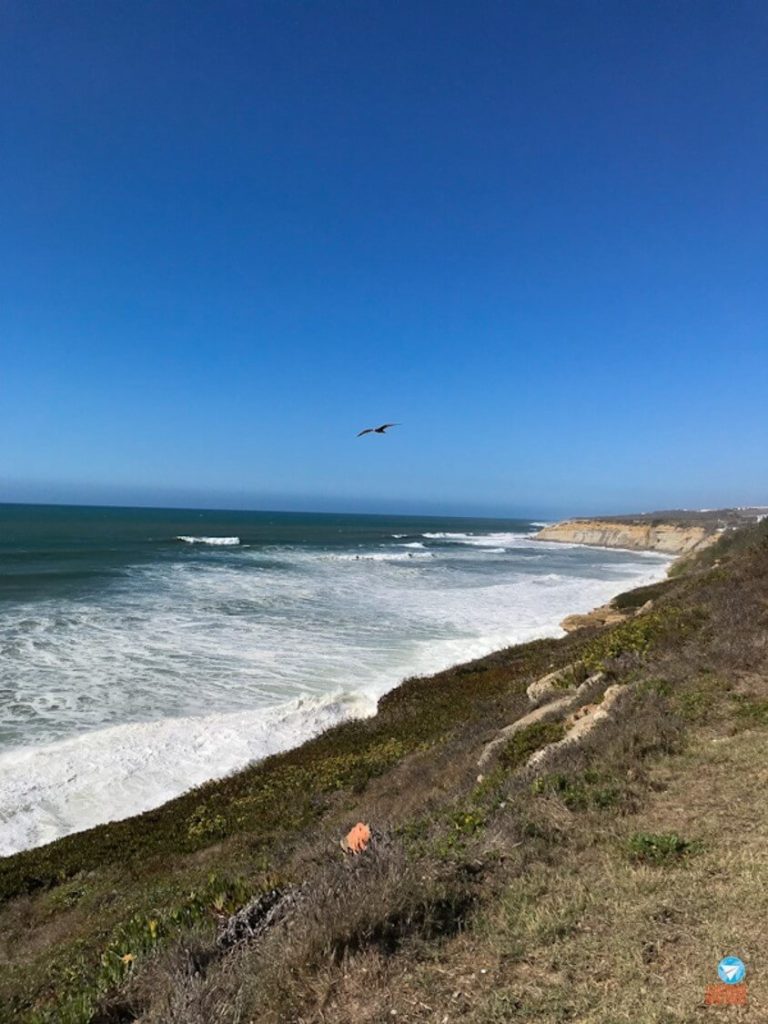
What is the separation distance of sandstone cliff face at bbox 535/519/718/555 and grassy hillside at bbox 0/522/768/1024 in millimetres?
77743

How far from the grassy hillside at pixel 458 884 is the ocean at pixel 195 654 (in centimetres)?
266

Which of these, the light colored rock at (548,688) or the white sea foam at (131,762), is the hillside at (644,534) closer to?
the light colored rock at (548,688)

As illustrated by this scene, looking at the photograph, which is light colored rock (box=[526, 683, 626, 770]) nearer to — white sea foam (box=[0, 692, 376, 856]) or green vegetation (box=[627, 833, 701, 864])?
green vegetation (box=[627, 833, 701, 864])

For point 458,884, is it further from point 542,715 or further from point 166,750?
point 166,750

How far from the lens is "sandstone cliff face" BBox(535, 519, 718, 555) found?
8462 centimetres

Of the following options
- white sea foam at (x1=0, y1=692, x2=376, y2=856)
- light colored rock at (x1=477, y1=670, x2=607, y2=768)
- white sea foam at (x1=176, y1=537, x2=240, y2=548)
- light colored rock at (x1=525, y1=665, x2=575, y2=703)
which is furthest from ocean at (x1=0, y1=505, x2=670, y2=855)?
white sea foam at (x1=176, y1=537, x2=240, y2=548)

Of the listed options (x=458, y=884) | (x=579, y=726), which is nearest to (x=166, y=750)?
(x=579, y=726)

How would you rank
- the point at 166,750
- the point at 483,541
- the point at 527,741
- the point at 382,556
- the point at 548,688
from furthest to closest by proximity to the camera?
the point at 483,541
the point at 382,556
the point at 166,750
the point at 548,688
the point at 527,741

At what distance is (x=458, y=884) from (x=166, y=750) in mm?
11702

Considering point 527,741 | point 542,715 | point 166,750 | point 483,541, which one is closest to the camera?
point 527,741

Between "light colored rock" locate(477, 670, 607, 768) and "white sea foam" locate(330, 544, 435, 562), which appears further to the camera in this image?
"white sea foam" locate(330, 544, 435, 562)

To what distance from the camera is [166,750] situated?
14.4 m

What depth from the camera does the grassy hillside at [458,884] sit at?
360 centimetres

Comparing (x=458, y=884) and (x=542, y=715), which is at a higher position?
(x=458, y=884)
